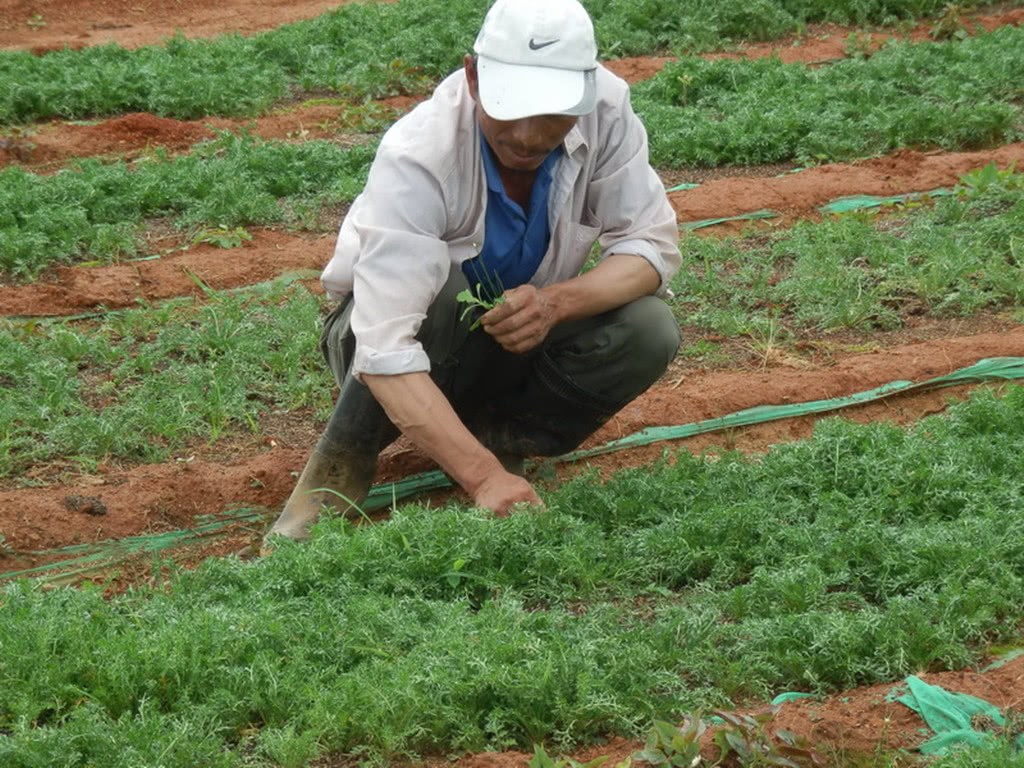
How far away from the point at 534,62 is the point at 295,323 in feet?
8.69

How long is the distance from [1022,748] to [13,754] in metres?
2.19

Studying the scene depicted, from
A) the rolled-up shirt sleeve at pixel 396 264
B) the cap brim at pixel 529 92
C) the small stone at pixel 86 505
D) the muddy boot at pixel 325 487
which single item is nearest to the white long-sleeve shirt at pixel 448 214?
the rolled-up shirt sleeve at pixel 396 264

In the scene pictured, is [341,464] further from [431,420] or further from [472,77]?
[472,77]

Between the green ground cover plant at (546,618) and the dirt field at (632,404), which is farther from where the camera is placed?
the dirt field at (632,404)

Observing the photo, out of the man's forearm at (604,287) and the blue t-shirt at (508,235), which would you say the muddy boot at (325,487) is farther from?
the man's forearm at (604,287)

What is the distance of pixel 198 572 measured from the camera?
4523 millimetres

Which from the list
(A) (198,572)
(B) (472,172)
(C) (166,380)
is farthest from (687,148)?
(A) (198,572)

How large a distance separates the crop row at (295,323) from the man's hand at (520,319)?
171 cm

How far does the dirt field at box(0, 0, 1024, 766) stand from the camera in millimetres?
3910

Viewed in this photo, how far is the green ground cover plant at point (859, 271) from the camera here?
6.92 m

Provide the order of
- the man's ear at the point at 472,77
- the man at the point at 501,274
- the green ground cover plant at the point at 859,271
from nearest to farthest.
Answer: the man at the point at 501,274, the man's ear at the point at 472,77, the green ground cover plant at the point at 859,271

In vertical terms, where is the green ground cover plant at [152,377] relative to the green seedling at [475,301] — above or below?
below

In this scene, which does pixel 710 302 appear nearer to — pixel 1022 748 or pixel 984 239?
pixel 984 239

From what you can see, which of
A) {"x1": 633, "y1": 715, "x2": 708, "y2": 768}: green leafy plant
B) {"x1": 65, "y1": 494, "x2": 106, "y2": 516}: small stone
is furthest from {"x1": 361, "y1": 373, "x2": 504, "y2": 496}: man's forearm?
{"x1": 65, "y1": 494, "x2": 106, "y2": 516}: small stone
